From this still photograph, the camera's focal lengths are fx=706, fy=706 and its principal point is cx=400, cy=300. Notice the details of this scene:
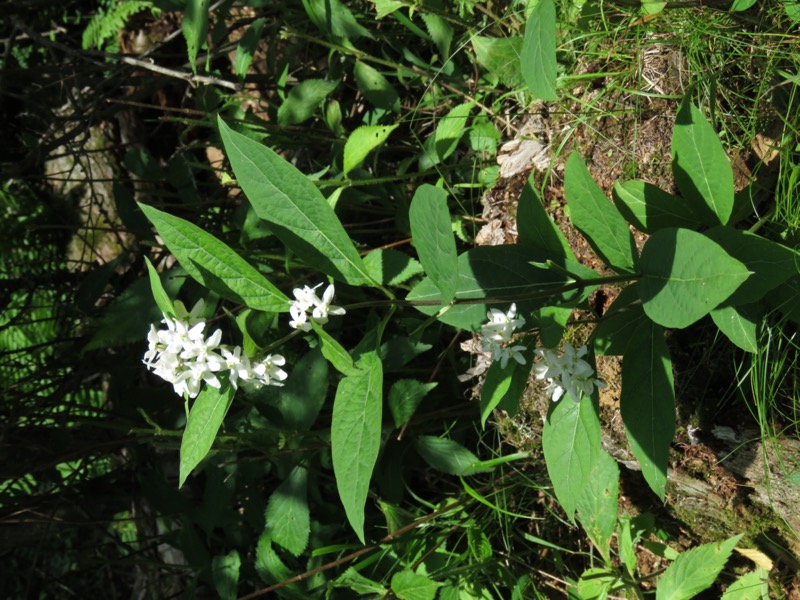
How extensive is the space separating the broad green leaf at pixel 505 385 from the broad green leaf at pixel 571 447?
0.09 meters

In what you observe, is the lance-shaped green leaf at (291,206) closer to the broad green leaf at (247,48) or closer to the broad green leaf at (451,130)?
the broad green leaf at (451,130)

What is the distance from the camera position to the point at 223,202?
2.62 m

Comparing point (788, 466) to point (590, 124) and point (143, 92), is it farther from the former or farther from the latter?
point (143, 92)

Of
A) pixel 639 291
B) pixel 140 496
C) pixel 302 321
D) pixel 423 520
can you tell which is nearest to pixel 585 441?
pixel 639 291

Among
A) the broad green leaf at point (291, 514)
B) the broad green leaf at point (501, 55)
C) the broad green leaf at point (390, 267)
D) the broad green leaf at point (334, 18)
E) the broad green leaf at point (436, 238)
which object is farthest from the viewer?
the broad green leaf at point (334, 18)

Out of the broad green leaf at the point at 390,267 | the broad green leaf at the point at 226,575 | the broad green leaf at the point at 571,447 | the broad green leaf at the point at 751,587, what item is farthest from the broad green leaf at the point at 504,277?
the broad green leaf at the point at 226,575

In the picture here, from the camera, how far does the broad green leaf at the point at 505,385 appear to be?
Result: 1546 millimetres

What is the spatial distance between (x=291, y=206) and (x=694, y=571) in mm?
1306

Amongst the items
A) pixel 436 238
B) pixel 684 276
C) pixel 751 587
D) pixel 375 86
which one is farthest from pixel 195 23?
pixel 751 587

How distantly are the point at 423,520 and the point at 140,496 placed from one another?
4.40 ft

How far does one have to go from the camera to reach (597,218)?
1.34 m

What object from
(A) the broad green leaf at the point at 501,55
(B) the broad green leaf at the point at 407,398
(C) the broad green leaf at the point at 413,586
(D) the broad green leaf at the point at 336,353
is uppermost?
(A) the broad green leaf at the point at 501,55

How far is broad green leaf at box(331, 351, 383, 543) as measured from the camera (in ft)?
4.18

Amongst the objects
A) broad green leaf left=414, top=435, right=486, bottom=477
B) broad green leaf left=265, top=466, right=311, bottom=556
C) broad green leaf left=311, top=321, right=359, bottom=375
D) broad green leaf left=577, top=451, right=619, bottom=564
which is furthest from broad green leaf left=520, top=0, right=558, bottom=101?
broad green leaf left=265, top=466, right=311, bottom=556
